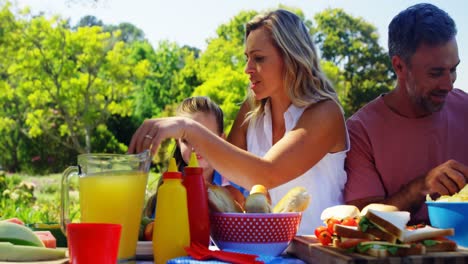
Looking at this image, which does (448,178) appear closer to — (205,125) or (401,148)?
(401,148)

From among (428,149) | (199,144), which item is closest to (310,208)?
(428,149)

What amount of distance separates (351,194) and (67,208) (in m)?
1.20

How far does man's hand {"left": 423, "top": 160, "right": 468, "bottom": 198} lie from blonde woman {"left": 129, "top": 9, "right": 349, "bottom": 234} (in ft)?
1.15

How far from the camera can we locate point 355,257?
1232 millimetres

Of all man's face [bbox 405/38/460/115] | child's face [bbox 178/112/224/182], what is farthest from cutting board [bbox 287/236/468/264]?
child's face [bbox 178/112/224/182]

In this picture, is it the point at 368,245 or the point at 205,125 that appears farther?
the point at 205,125

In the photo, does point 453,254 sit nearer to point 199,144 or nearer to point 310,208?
point 199,144

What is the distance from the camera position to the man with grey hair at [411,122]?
2.32 meters

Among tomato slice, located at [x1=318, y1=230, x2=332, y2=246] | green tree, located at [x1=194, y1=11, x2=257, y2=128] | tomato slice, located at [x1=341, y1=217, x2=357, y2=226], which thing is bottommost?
tomato slice, located at [x1=318, y1=230, x2=332, y2=246]

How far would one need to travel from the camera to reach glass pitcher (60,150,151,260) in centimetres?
142

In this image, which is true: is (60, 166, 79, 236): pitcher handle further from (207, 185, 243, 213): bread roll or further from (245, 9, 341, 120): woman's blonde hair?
(245, 9, 341, 120): woman's blonde hair

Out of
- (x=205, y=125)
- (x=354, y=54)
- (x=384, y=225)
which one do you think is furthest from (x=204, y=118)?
(x=354, y=54)

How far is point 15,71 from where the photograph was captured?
17.5m

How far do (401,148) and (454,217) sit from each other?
2.89 ft
